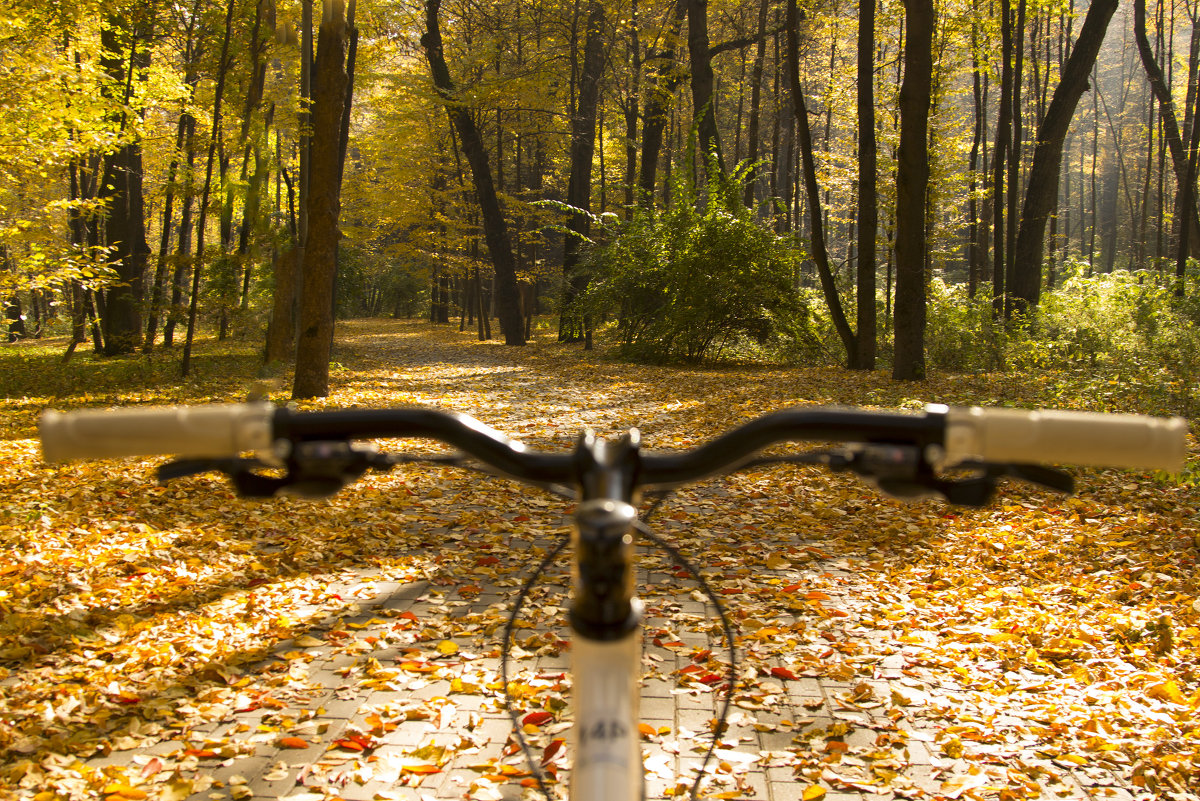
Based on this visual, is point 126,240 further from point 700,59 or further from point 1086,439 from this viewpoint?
point 1086,439

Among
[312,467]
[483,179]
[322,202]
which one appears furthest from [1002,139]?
[312,467]

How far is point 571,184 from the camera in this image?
2733 cm

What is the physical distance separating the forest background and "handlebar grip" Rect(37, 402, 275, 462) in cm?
1217

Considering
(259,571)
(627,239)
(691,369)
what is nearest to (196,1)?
(627,239)

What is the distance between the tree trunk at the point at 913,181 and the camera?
1377cm

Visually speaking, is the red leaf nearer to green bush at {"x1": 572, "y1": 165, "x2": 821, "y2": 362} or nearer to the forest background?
the forest background

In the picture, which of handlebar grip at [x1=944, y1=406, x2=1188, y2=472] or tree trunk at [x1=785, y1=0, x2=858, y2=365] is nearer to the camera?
handlebar grip at [x1=944, y1=406, x2=1188, y2=472]

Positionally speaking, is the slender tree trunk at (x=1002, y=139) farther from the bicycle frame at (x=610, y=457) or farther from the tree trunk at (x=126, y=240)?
the bicycle frame at (x=610, y=457)

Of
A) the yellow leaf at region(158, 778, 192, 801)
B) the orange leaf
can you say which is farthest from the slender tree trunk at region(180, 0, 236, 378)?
Answer: the orange leaf

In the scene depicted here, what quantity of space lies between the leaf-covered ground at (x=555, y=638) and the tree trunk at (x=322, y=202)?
178 inches

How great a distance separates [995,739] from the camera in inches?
145

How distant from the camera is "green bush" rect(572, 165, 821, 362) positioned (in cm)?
1856

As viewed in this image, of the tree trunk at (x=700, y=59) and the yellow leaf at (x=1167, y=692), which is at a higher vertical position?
the tree trunk at (x=700, y=59)

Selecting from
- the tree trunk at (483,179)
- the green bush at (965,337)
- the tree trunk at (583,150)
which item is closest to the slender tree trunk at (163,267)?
the tree trunk at (483,179)
